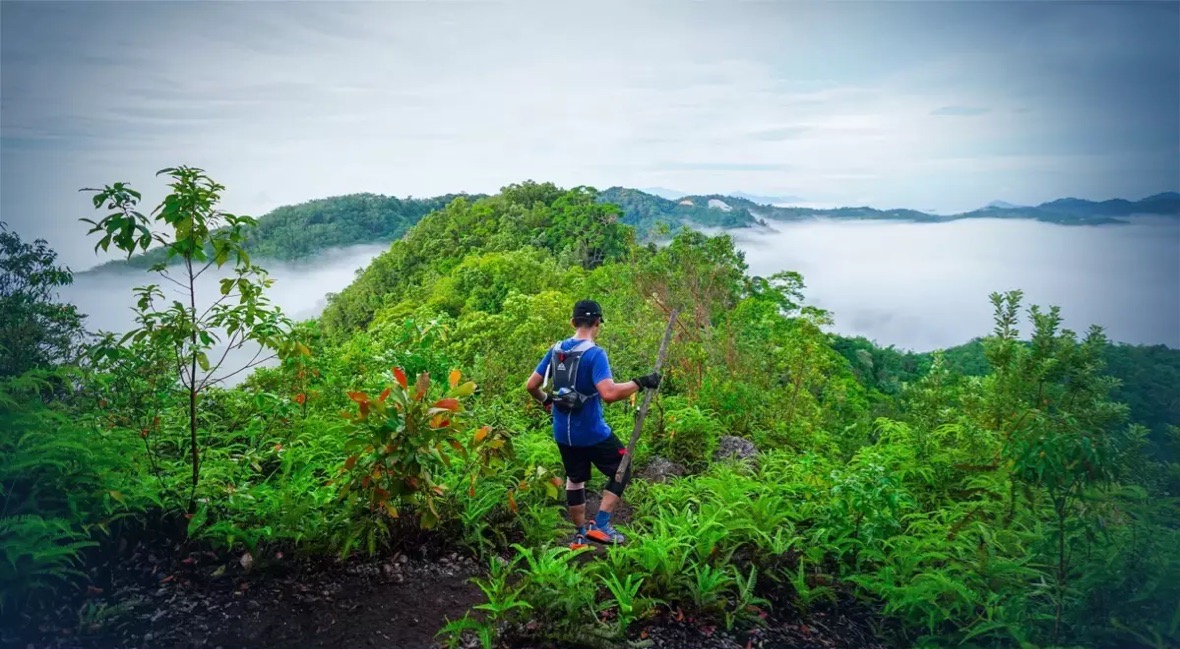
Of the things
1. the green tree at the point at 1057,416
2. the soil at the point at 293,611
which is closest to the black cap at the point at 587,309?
the soil at the point at 293,611

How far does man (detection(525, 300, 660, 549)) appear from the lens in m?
4.12

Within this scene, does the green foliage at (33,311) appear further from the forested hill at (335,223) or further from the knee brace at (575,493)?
the forested hill at (335,223)

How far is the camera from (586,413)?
4.21 m

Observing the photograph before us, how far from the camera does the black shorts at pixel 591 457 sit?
4297mm

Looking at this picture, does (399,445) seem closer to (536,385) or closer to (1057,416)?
(536,385)

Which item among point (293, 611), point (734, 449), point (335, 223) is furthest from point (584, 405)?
point (335, 223)

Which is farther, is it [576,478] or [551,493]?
[576,478]

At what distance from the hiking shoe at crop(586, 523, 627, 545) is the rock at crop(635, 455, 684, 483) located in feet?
4.81

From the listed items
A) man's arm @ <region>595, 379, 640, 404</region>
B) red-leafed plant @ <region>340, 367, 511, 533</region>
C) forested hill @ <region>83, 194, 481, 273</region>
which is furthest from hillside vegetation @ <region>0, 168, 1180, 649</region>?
forested hill @ <region>83, 194, 481, 273</region>

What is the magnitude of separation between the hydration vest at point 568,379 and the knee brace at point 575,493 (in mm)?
555

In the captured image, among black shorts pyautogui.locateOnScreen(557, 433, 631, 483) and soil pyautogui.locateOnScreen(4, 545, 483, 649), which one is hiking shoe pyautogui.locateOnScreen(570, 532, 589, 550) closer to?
black shorts pyautogui.locateOnScreen(557, 433, 631, 483)

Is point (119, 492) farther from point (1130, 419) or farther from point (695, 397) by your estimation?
point (1130, 419)

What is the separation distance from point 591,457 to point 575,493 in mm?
298

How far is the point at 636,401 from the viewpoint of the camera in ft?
20.3
